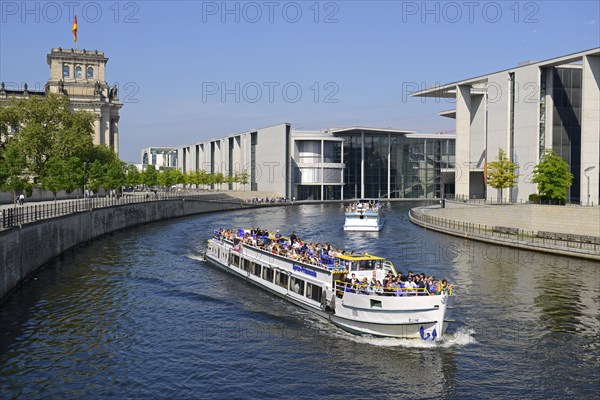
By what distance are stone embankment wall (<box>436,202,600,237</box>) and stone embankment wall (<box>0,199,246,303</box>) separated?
47784 millimetres

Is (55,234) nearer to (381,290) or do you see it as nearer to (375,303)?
(375,303)

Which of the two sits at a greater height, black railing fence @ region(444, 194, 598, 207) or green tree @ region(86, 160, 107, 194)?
green tree @ region(86, 160, 107, 194)

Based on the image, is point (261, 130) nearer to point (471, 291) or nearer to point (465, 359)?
point (471, 291)

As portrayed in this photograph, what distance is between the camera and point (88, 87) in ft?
570

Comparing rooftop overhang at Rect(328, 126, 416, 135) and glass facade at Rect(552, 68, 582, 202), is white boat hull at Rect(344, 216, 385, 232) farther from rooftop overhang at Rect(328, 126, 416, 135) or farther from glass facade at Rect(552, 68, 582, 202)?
rooftop overhang at Rect(328, 126, 416, 135)

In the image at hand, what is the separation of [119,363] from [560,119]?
74861 mm

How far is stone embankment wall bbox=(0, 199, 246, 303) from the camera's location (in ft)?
136

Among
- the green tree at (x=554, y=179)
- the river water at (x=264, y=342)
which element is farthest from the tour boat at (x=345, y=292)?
the green tree at (x=554, y=179)

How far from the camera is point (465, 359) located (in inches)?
1208

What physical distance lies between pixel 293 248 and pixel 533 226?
36.9 meters

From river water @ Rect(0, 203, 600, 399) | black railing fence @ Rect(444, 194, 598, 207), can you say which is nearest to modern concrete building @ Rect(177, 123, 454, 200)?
black railing fence @ Rect(444, 194, 598, 207)

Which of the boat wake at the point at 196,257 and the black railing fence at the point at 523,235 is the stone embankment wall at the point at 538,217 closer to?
the black railing fence at the point at 523,235

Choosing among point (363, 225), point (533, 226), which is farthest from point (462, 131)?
point (533, 226)

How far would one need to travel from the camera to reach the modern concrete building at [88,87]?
550 feet
